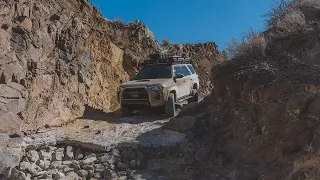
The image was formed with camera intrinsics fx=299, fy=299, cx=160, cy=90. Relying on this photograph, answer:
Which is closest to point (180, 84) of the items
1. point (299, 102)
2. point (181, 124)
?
point (181, 124)

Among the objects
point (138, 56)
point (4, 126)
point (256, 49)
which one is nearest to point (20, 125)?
point (4, 126)

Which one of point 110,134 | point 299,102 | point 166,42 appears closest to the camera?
point 299,102

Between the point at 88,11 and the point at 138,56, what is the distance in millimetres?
4425

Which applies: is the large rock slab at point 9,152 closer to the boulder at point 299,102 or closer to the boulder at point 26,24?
the boulder at point 26,24

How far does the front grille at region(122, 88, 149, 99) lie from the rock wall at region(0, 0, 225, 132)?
6.68ft

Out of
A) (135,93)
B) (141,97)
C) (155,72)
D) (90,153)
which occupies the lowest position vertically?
(90,153)

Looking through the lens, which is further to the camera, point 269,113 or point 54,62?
point 54,62

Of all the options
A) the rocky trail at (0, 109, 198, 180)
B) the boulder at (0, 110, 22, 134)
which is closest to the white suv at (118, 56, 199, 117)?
the rocky trail at (0, 109, 198, 180)

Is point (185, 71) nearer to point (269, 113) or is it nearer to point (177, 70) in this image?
point (177, 70)

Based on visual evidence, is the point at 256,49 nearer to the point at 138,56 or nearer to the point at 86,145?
the point at 86,145

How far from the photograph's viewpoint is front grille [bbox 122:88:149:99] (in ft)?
34.0

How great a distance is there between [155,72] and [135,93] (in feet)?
4.82

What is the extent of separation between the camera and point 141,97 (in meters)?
10.5

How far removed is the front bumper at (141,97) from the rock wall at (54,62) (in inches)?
76.3
